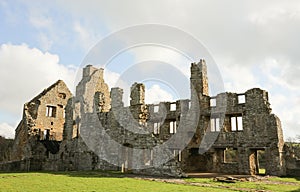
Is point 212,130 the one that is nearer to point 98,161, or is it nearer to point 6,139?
point 98,161

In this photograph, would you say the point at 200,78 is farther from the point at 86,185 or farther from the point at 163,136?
the point at 86,185

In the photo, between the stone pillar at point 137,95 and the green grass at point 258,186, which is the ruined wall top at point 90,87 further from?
the green grass at point 258,186

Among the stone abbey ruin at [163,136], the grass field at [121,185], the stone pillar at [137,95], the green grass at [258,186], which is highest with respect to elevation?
the stone pillar at [137,95]

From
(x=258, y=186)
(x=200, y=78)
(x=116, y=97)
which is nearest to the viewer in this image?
(x=258, y=186)

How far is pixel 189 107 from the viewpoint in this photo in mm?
28516

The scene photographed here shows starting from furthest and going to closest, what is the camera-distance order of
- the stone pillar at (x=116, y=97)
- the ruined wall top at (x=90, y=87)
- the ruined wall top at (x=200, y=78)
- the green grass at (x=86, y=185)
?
1. the ruined wall top at (x=90, y=87)
2. the ruined wall top at (x=200, y=78)
3. the stone pillar at (x=116, y=97)
4. the green grass at (x=86, y=185)

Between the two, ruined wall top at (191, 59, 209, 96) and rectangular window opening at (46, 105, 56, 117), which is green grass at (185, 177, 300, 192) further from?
rectangular window opening at (46, 105, 56, 117)

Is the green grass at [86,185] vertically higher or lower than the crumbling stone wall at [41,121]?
lower

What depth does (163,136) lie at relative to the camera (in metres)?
29.2

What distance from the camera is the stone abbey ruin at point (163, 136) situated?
2252 cm

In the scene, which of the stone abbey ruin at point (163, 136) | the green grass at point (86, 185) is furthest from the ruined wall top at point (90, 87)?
the green grass at point (86, 185)

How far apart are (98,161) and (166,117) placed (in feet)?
30.6

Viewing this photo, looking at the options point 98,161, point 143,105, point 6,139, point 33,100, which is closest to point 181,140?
point 143,105

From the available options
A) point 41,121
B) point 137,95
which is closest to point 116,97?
point 137,95
